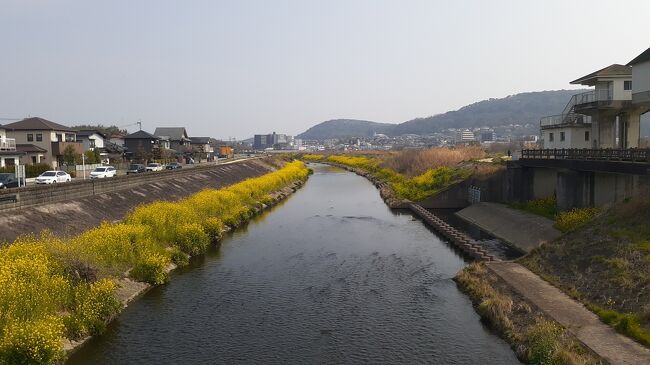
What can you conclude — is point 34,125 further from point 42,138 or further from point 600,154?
point 600,154

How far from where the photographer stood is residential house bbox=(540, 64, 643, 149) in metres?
34.4

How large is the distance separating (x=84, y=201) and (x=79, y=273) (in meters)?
14.6

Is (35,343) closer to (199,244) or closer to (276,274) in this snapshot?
(276,274)

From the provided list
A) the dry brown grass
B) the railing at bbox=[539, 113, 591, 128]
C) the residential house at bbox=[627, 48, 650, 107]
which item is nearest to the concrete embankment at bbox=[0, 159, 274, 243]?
the dry brown grass

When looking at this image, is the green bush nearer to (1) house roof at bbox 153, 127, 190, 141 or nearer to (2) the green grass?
(2) the green grass

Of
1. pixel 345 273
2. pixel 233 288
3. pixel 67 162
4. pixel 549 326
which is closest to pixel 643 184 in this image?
pixel 549 326

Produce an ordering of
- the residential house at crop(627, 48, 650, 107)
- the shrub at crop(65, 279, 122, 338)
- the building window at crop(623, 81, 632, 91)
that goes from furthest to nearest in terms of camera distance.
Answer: the building window at crop(623, 81, 632, 91) → the residential house at crop(627, 48, 650, 107) → the shrub at crop(65, 279, 122, 338)

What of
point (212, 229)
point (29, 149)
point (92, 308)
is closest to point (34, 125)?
point (29, 149)

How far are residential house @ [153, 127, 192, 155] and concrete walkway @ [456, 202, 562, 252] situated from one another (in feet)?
243

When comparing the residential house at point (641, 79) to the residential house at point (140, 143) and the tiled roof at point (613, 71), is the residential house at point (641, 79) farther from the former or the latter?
the residential house at point (140, 143)

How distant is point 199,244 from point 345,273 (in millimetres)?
9403

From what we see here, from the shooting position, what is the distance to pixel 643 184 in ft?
76.6

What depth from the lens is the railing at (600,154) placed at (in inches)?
979

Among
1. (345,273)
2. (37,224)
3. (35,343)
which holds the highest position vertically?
(37,224)
